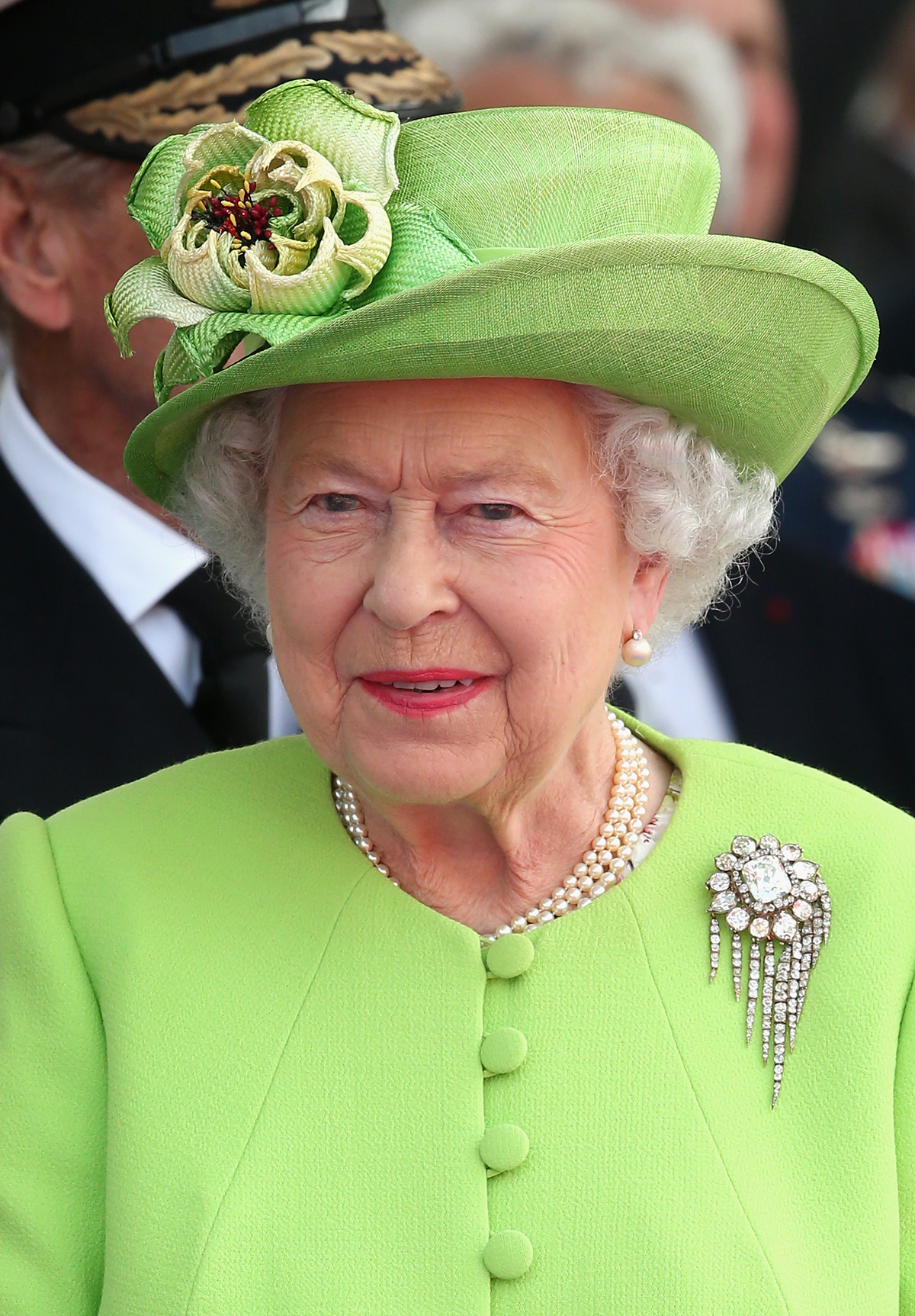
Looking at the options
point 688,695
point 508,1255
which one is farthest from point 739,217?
point 508,1255

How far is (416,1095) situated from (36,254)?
221 cm

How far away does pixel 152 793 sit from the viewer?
2.48 metres

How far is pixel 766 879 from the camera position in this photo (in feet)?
7.46

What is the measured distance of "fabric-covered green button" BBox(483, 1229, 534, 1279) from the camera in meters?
2.03

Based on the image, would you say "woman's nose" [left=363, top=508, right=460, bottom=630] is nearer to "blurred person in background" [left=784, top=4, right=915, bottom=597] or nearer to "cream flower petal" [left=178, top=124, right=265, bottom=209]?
"cream flower petal" [left=178, top=124, right=265, bottom=209]

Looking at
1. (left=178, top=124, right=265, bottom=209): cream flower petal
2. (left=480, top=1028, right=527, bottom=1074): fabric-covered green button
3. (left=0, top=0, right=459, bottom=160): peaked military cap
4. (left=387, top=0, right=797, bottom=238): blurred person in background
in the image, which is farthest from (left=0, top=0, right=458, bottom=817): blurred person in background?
(left=387, top=0, right=797, bottom=238): blurred person in background

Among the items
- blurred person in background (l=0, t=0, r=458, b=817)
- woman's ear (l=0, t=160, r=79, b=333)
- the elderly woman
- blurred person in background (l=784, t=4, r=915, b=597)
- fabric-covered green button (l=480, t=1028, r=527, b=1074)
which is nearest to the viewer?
the elderly woman

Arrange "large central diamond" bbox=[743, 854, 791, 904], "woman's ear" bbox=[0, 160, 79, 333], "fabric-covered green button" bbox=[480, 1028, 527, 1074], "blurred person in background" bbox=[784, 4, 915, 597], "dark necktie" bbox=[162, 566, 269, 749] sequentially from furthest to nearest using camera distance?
"blurred person in background" bbox=[784, 4, 915, 597], "woman's ear" bbox=[0, 160, 79, 333], "dark necktie" bbox=[162, 566, 269, 749], "large central diamond" bbox=[743, 854, 791, 904], "fabric-covered green button" bbox=[480, 1028, 527, 1074]

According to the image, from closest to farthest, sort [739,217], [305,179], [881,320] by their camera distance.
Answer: [305,179] < [739,217] < [881,320]

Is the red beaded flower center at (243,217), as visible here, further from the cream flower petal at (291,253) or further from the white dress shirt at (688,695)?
the white dress shirt at (688,695)

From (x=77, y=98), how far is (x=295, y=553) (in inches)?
64.2

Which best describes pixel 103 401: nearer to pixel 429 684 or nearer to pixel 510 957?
pixel 429 684

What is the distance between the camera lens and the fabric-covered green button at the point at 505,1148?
2.08 m

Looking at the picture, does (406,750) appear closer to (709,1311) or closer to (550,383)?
(550,383)
